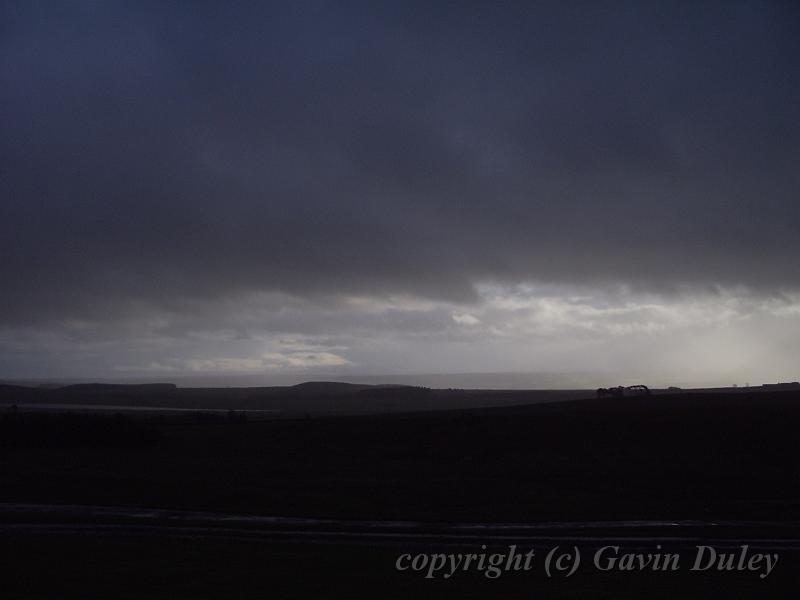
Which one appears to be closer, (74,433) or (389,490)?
(389,490)

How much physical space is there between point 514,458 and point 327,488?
31.6 ft

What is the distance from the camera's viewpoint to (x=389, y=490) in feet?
79.6

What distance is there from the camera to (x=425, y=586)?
11945 millimetres

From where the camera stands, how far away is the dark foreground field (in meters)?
12.2

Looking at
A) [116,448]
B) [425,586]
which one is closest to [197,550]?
[425,586]

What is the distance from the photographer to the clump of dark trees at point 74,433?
3628cm

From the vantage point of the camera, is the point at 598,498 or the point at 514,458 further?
the point at 514,458

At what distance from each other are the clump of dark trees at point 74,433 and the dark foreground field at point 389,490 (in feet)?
0.38

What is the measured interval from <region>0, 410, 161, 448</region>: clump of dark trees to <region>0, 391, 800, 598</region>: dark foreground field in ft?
0.38

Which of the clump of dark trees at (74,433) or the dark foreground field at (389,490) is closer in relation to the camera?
the dark foreground field at (389,490)

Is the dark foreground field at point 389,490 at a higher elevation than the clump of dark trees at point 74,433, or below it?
below

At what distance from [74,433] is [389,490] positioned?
20.8 meters

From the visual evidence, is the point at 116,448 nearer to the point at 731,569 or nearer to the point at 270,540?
the point at 270,540

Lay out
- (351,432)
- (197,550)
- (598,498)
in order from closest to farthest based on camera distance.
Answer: (197,550)
(598,498)
(351,432)
